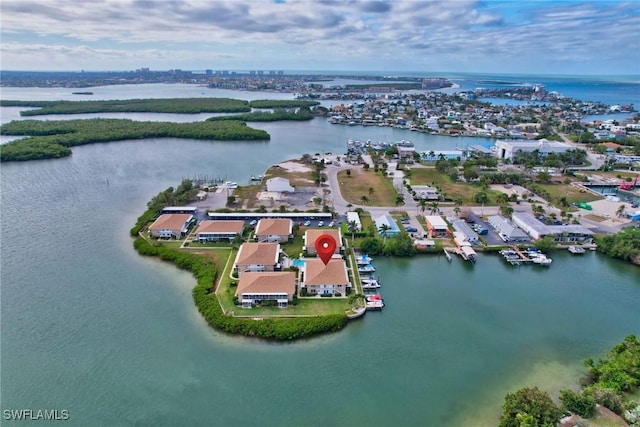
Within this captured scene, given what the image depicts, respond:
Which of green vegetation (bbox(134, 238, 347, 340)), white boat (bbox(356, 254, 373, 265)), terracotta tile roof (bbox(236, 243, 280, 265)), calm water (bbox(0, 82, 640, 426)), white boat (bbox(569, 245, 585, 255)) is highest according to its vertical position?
terracotta tile roof (bbox(236, 243, 280, 265))

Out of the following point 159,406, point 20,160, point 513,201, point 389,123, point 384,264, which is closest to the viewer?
point 159,406

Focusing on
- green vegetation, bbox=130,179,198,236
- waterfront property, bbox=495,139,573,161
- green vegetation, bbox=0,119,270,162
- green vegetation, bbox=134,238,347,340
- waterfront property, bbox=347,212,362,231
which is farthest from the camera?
green vegetation, bbox=0,119,270,162

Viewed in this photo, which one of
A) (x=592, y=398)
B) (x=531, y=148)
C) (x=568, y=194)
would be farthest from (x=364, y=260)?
(x=531, y=148)

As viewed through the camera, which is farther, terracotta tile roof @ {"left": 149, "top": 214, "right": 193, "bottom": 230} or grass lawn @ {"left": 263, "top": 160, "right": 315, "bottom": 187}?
grass lawn @ {"left": 263, "top": 160, "right": 315, "bottom": 187}

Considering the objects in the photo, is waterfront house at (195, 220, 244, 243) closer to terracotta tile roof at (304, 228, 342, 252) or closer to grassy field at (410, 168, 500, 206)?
terracotta tile roof at (304, 228, 342, 252)

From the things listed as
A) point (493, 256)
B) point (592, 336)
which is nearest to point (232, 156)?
point (493, 256)

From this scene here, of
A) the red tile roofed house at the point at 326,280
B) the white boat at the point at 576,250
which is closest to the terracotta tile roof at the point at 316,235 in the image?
the red tile roofed house at the point at 326,280

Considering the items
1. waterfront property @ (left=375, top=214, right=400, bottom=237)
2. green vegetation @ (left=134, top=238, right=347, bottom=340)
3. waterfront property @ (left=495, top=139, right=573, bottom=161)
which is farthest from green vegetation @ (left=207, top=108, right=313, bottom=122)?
green vegetation @ (left=134, top=238, right=347, bottom=340)

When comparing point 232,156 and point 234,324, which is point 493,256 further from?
point 232,156
